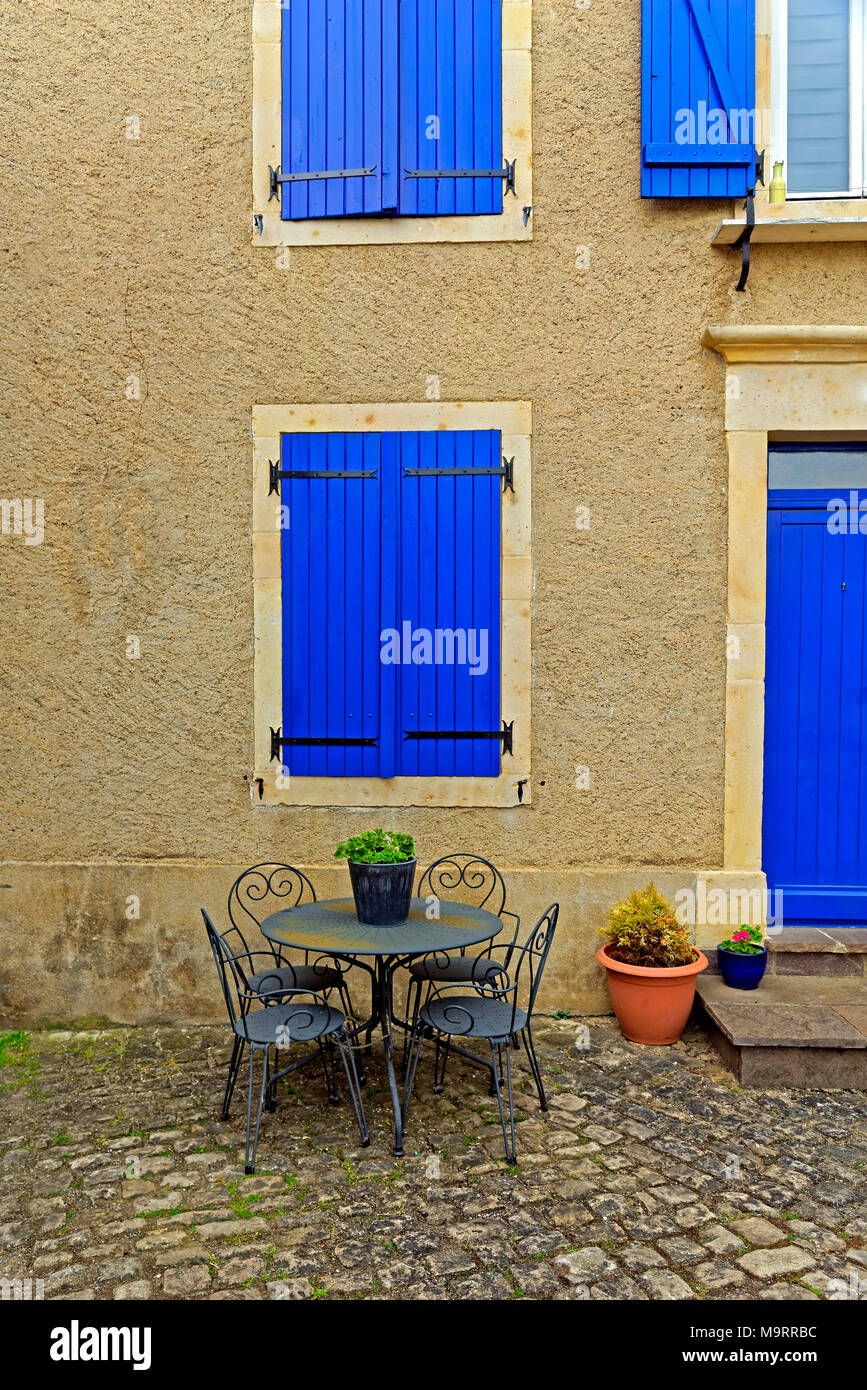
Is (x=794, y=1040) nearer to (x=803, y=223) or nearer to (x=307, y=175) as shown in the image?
(x=803, y=223)

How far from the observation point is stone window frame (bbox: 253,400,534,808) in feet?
14.6

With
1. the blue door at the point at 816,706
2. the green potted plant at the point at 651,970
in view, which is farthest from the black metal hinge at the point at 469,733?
the blue door at the point at 816,706

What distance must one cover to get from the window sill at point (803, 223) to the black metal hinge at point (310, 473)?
1.97 metres

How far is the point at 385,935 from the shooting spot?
3516mm

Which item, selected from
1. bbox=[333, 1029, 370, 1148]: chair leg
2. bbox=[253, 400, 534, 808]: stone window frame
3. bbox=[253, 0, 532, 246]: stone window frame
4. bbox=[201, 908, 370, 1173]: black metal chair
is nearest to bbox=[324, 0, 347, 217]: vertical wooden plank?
bbox=[253, 0, 532, 246]: stone window frame

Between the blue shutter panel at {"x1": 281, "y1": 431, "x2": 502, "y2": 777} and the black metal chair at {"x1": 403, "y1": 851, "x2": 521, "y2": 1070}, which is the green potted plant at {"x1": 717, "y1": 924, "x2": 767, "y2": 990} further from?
the blue shutter panel at {"x1": 281, "y1": 431, "x2": 502, "y2": 777}

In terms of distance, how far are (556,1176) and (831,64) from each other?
5049 millimetres

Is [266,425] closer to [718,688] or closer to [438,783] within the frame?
[438,783]

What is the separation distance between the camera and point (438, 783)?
4.52 m

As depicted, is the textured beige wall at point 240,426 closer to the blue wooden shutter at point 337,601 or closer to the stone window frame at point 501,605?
the stone window frame at point 501,605

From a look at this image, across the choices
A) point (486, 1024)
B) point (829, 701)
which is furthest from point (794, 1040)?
point (829, 701)

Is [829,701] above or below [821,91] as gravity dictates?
below

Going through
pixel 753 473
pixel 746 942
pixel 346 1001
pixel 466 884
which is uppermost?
pixel 753 473

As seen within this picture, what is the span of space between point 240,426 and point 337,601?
969 mm
